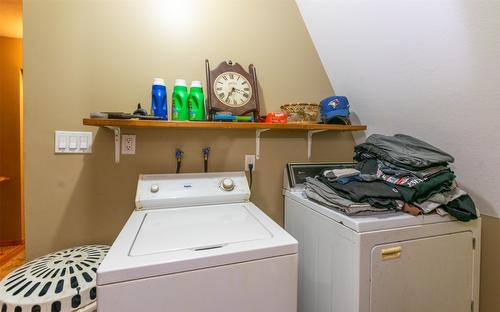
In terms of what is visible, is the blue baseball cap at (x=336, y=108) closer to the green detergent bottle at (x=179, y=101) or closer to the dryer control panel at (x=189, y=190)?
the dryer control panel at (x=189, y=190)

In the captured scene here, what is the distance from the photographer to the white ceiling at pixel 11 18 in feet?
7.09

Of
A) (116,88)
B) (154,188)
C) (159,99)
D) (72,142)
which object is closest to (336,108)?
(159,99)

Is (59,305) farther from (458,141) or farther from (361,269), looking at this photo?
(458,141)

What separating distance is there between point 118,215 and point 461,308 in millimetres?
1899

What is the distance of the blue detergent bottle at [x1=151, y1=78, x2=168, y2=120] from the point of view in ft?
4.52

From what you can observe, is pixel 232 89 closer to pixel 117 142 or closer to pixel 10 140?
pixel 117 142

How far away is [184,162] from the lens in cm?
157

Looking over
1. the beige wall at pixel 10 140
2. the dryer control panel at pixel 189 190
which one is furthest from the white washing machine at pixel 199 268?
the beige wall at pixel 10 140

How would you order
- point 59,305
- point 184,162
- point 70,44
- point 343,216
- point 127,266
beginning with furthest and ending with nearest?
point 184,162 → point 70,44 → point 343,216 → point 59,305 → point 127,266

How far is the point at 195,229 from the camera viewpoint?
1046 mm

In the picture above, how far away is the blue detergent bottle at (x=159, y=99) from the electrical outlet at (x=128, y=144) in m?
0.24

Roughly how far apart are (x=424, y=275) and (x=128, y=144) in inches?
66.9

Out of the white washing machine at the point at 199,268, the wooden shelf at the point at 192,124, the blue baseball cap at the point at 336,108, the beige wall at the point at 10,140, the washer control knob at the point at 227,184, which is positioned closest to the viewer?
the white washing machine at the point at 199,268

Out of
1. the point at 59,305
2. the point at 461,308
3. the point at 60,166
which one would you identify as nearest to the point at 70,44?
the point at 60,166
